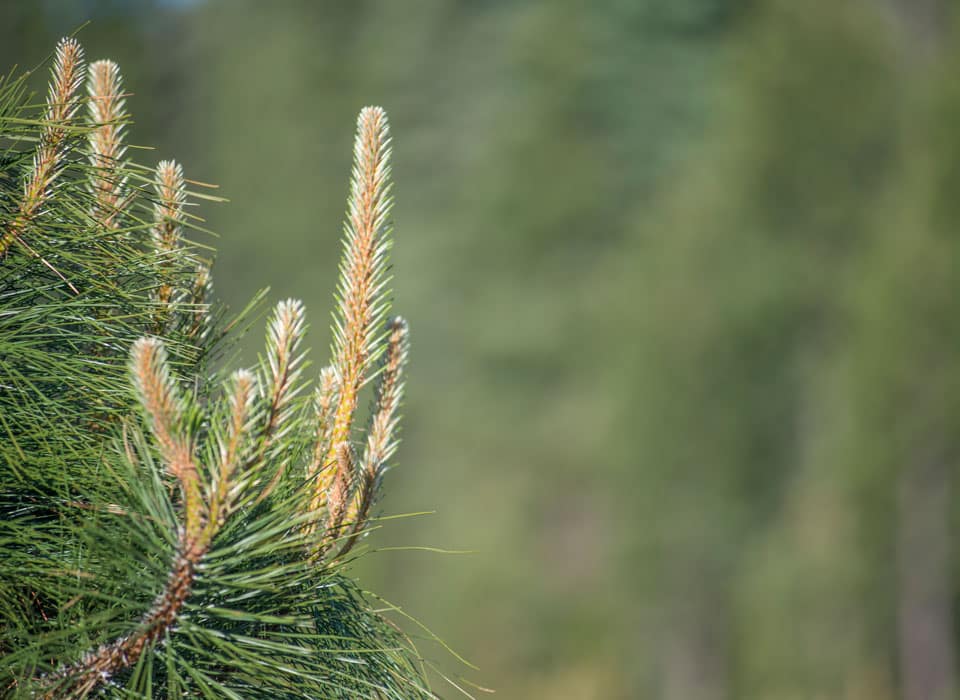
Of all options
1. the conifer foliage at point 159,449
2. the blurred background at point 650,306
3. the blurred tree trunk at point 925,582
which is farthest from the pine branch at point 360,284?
the blurred tree trunk at point 925,582

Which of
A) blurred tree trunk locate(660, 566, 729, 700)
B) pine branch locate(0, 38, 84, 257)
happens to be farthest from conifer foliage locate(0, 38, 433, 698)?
blurred tree trunk locate(660, 566, 729, 700)

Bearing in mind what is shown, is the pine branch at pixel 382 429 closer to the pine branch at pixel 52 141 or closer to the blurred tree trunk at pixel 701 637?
the pine branch at pixel 52 141

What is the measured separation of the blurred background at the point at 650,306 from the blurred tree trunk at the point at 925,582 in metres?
0.04

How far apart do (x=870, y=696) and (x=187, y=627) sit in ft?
41.2

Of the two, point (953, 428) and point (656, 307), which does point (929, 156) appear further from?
point (656, 307)

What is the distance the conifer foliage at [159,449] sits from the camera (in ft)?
4.57

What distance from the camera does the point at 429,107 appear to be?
70.0 ft

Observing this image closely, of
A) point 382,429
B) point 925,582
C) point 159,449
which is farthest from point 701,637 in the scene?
point 159,449

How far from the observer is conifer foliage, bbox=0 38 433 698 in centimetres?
139

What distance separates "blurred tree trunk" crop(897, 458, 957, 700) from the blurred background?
0.04 m

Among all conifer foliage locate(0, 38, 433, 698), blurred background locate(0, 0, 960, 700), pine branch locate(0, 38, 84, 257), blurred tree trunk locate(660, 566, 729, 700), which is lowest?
conifer foliage locate(0, 38, 433, 698)

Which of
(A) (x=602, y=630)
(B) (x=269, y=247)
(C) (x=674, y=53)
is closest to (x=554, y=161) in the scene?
(C) (x=674, y=53)

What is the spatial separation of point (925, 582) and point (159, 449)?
1171cm

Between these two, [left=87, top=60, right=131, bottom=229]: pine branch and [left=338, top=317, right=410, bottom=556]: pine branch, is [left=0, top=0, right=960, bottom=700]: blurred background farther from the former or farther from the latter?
[left=338, top=317, right=410, bottom=556]: pine branch
